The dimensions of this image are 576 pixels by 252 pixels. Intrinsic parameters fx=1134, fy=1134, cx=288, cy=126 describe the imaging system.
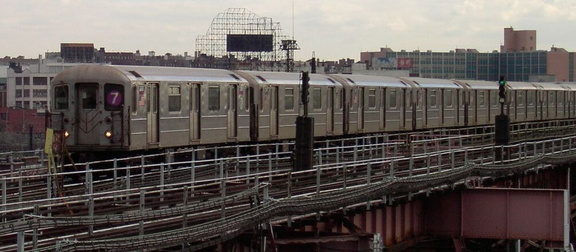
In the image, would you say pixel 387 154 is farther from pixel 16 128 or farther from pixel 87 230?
pixel 16 128

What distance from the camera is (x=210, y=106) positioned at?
3503 centimetres

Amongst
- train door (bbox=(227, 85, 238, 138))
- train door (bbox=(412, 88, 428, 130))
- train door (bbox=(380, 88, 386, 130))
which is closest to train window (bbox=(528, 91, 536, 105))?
train door (bbox=(412, 88, 428, 130))

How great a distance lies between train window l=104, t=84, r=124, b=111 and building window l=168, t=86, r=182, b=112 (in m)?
1.97

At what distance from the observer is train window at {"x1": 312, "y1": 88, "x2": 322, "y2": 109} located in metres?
42.2

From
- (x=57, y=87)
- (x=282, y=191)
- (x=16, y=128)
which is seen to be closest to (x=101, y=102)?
(x=57, y=87)

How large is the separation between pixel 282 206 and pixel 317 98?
22665 mm

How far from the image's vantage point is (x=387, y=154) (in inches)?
1601

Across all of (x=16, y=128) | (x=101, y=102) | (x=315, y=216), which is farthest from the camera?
(x=16, y=128)

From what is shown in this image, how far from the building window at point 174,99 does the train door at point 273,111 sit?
6.40 m

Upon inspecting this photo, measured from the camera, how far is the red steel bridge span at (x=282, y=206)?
17266mm

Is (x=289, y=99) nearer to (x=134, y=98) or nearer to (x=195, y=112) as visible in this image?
(x=195, y=112)

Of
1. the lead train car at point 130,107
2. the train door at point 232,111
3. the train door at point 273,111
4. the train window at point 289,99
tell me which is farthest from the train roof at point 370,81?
the lead train car at point 130,107

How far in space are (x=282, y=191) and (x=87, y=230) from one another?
7173 millimetres

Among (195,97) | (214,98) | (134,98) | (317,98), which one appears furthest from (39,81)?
(134,98)
